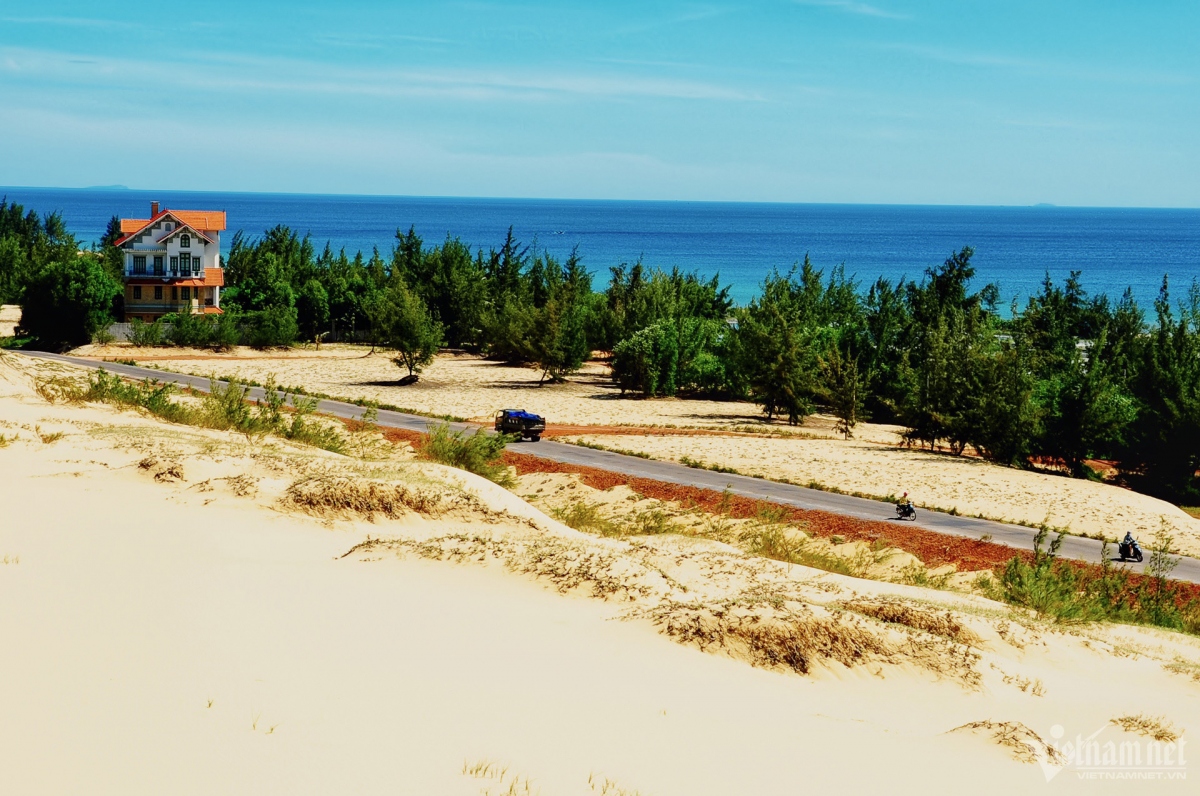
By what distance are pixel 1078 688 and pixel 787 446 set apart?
29.1 m

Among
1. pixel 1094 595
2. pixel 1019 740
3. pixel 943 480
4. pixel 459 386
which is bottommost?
pixel 459 386

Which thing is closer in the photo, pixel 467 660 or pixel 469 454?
pixel 467 660

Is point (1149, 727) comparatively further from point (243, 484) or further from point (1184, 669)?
point (243, 484)

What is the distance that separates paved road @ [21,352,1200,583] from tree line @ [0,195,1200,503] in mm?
12537

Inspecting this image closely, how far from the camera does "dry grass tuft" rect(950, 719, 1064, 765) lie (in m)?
9.80

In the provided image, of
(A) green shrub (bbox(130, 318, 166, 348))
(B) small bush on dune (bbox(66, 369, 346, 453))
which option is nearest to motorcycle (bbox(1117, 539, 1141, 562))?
(B) small bush on dune (bbox(66, 369, 346, 453))

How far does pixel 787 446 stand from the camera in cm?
4203

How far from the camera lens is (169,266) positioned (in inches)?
2852

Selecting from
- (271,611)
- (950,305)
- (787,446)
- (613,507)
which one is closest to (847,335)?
(950,305)

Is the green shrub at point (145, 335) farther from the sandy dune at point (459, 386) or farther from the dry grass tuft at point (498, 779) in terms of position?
the dry grass tuft at point (498, 779)

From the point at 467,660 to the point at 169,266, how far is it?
67.9 meters

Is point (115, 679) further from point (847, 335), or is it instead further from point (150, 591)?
point (847, 335)

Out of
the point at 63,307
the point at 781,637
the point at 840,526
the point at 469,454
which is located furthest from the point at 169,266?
the point at 781,637

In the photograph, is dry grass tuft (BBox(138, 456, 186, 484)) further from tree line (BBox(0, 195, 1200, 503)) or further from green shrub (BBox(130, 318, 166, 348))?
green shrub (BBox(130, 318, 166, 348))
